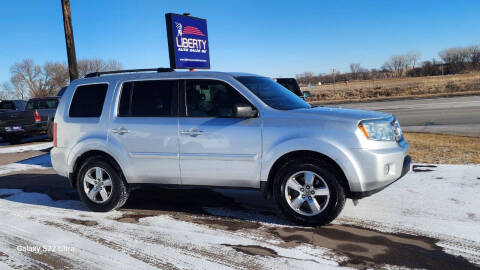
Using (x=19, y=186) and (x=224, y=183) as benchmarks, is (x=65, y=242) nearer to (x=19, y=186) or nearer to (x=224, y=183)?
(x=224, y=183)

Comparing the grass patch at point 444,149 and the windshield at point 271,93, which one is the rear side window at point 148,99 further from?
the grass patch at point 444,149

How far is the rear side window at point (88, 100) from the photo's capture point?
559cm

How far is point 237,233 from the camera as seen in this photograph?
14.6 ft

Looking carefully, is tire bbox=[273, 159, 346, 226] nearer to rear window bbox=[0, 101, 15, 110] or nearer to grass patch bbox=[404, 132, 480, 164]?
grass patch bbox=[404, 132, 480, 164]

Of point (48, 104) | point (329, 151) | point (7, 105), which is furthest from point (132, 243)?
point (7, 105)

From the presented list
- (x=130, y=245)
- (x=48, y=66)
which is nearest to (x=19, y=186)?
(x=130, y=245)

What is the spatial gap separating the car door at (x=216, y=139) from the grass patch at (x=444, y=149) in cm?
469

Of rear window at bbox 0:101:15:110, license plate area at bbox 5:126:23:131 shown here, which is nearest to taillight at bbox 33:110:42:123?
license plate area at bbox 5:126:23:131

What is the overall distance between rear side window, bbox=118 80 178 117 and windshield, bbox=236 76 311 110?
91cm

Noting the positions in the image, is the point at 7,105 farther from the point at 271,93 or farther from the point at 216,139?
the point at 271,93

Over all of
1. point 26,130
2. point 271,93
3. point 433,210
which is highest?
point 271,93

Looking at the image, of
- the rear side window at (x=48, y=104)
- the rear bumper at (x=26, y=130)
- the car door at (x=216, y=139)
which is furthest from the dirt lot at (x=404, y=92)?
the car door at (x=216, y=139)

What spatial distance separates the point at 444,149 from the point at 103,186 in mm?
7228

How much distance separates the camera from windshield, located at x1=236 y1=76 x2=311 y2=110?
16.2 feet
